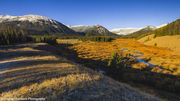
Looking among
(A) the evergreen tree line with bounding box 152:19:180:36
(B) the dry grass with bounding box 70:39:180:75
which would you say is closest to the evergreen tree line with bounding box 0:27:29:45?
(B) the dry grass with bounding box 70:39:180:75

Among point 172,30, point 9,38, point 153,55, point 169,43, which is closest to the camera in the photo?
point 153,55

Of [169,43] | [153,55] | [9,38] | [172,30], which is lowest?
[153,55]

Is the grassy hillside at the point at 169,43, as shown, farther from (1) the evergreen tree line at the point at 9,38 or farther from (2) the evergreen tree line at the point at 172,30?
(1) the evergreen tree line at the point at 9,38

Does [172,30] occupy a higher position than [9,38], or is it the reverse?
[172,30]

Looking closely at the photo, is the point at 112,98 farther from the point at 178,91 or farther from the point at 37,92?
the point at 178,91

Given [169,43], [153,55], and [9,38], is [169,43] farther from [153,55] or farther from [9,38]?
[9,38]

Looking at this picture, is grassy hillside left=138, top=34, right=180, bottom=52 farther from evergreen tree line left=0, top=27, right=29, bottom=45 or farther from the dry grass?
evergreen tree line left=0, top=27, right=29, bottom=45

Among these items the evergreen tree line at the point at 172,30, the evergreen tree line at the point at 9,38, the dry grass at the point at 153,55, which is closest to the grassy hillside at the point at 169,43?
the dry grass at the point at 153,55

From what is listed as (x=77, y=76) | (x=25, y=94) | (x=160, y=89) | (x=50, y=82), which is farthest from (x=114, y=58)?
(x=25, y=94)

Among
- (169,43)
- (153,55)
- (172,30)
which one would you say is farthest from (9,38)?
(172,30)

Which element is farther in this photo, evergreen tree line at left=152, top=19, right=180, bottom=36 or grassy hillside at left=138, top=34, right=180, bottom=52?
evergreen tree line at left=152, top=19, right=180, bottom=36

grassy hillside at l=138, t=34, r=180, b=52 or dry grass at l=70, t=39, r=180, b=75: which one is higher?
grassy hillside at l=138, t=34, r=180, b=52

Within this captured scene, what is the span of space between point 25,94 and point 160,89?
35.9m

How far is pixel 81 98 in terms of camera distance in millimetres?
20766
